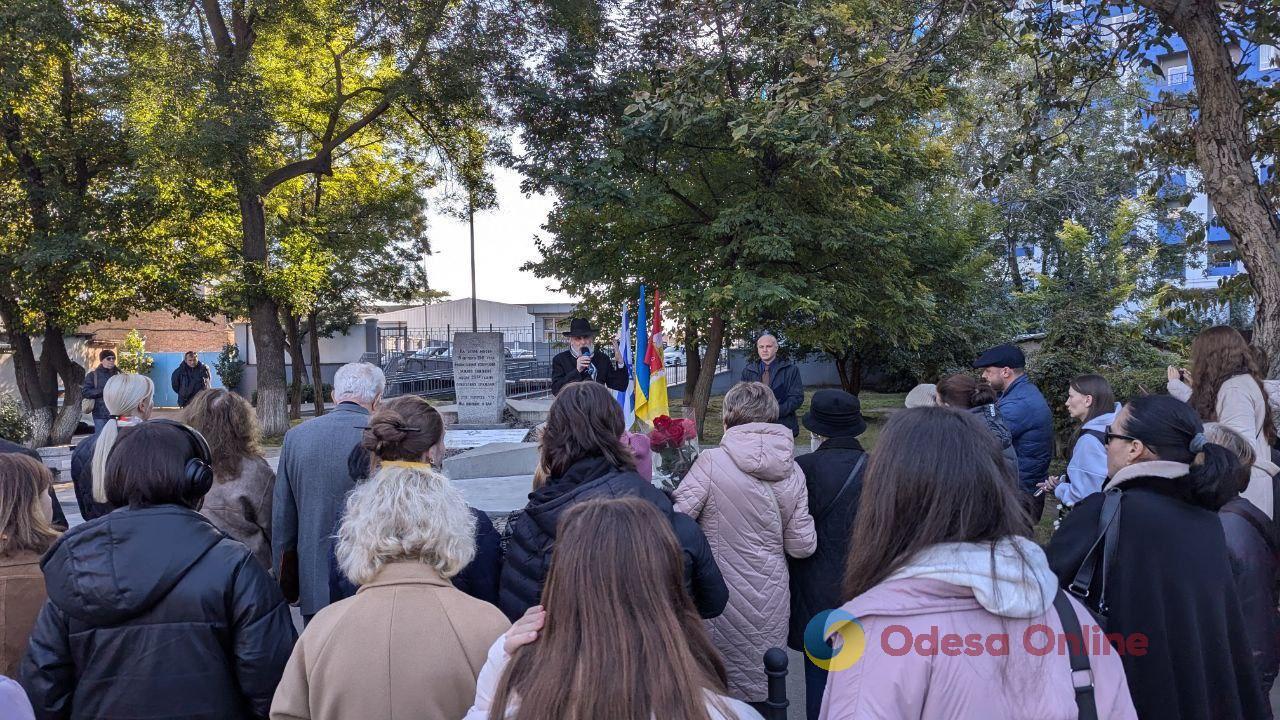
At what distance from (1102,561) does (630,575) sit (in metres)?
1.63

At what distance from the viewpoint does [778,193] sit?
15070 mm

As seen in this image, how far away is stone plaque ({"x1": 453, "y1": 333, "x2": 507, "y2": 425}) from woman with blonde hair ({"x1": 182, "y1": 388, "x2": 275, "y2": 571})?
420 inches

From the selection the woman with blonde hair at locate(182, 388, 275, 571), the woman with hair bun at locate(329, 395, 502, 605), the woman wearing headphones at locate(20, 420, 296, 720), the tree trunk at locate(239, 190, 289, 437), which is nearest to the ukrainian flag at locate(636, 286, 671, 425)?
the woman with blonde hair at locate(182, 388, 275, 571)

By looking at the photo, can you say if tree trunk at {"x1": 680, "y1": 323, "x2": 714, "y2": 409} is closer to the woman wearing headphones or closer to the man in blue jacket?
the man in blue jacket

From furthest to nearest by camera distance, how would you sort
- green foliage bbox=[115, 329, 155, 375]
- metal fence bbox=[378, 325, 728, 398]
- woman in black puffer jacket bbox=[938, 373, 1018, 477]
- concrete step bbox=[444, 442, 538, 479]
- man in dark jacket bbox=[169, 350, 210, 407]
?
1. green foliage bbox=[115, 329, 155, 375]
2. metal fence bbox=[378, 325, 728, 398]
3. man in dark jacket bbox=[169, 350, 210, 407]
4. concrete step bbox=[444, 442, 538, 479]
5. woman in black puffer jacket bbox=[938, 373, 1018, 477]

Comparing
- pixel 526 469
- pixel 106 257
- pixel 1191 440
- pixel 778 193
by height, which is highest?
pixel 778 193

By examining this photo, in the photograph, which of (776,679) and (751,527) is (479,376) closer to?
(751,527)

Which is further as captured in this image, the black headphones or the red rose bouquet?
the red rose bouquet

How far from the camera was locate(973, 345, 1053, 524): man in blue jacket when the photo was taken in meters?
5.25

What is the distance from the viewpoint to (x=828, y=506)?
12.2 feet

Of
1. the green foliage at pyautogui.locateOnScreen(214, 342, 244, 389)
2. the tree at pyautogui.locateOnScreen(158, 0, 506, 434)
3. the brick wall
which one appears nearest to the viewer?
the tree at pyautogui.locateOnScreen(158, 0, 506, 434)

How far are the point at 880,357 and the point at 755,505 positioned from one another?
70.2 ft

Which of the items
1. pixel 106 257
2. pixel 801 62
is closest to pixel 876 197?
pixel 801 62

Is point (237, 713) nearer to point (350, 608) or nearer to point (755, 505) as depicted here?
point (350, 608)
